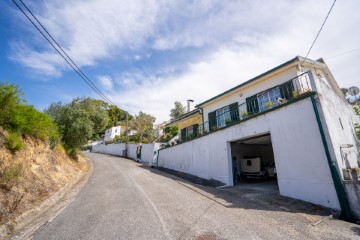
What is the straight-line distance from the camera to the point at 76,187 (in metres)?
11.1

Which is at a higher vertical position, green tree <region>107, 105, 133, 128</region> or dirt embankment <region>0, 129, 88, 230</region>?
green tree <region>107, 105, 133, 128</region>

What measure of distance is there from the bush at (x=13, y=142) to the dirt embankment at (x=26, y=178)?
136 millimetres

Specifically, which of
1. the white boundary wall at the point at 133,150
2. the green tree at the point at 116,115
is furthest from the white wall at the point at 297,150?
the green tree at the point at 116,115

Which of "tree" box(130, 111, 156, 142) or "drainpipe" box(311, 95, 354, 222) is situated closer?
"drainpipe" box(311, 95, 354, 222)

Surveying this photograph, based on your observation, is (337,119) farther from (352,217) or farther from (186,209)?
(186,209)

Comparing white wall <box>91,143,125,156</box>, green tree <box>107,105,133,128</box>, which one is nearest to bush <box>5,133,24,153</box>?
white wall <box>91,143,125,156</box>

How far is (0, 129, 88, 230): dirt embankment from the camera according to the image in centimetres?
629

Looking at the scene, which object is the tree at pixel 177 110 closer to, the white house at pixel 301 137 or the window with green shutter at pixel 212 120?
the window with green shutter at pixel 212 120

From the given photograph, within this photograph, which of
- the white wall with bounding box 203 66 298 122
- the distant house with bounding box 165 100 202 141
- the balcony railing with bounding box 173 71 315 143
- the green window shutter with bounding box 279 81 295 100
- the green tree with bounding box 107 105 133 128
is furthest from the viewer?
the green tree with bounding box 107 105 133 128

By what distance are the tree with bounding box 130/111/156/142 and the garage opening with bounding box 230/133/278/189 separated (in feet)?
58.8

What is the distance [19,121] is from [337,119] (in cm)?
1397

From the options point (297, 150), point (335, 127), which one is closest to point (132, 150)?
point (297, 150)

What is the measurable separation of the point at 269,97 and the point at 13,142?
13.6 metres

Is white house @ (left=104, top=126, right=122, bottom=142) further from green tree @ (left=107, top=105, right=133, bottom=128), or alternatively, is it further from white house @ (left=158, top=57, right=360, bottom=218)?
white house @ (left=158, top=57, right=360, bottom=218)
